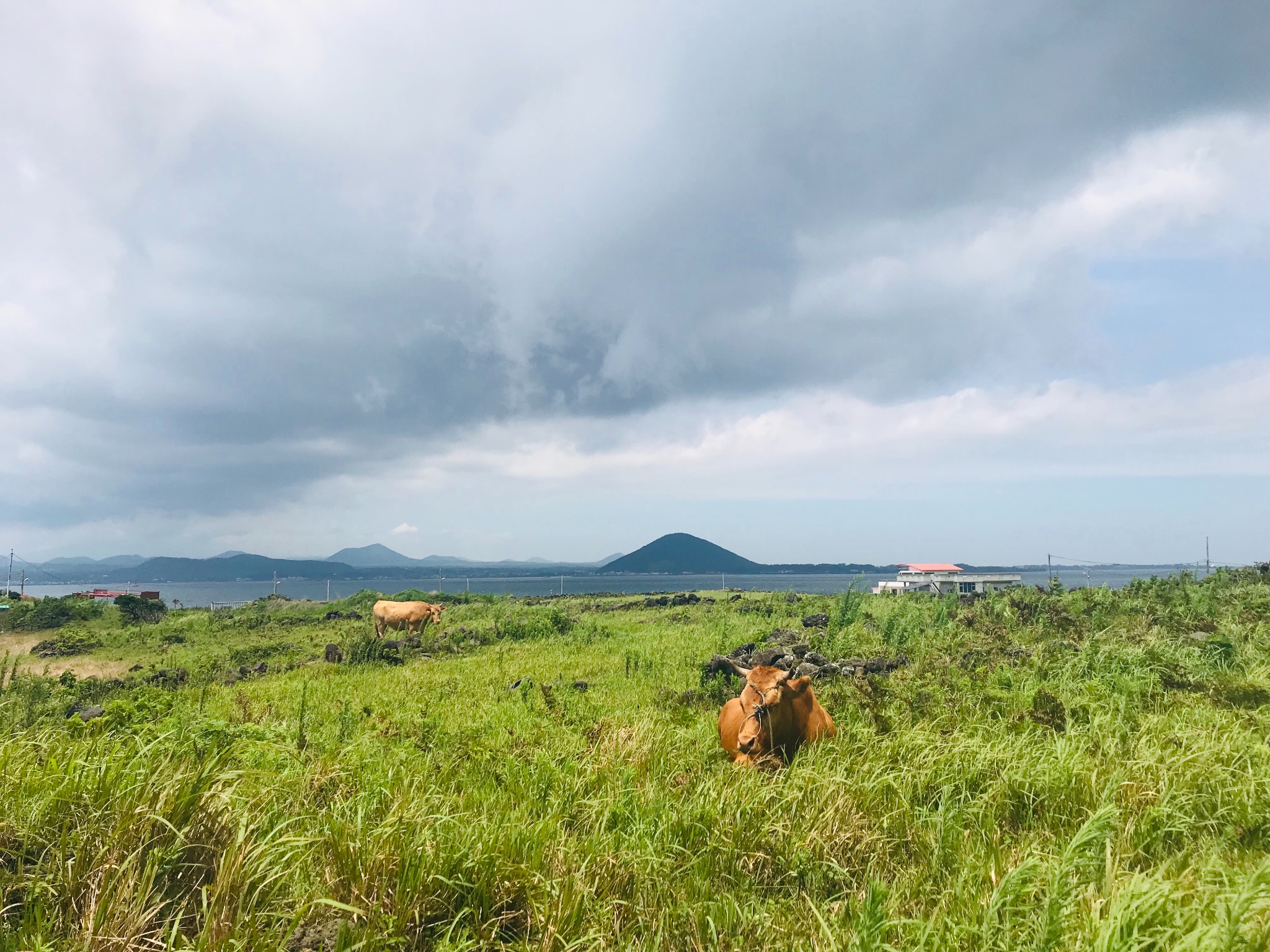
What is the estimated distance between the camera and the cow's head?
23.7 ft

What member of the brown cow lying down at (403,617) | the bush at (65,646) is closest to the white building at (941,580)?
the brown cow lying down at (403,617)

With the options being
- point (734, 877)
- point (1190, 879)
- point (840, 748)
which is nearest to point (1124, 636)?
point (840, 748)

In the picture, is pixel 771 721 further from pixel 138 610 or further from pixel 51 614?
pixel 138 610

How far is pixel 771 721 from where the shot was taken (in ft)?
24.2

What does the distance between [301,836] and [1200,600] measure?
19.4 meters

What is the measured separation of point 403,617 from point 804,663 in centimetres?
1773

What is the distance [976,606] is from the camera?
17.8 meters

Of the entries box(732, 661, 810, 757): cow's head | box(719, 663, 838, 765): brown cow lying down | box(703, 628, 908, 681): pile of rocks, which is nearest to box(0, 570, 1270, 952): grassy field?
box(719, 663, 838, 765): brown cow lying down

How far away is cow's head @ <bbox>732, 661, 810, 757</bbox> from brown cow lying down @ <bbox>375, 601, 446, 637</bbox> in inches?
764

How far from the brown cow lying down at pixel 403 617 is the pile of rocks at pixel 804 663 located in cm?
1487

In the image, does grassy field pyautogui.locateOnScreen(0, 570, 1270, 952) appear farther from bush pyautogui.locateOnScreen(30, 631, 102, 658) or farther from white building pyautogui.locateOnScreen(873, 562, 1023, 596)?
white building pyautogui.locateOnScreen(873, 562, 1023, 596)

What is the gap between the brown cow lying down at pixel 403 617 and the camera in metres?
24.9

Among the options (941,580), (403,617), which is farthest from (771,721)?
(941,580)

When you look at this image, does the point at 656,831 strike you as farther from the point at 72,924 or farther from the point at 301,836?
the point at 72,924
